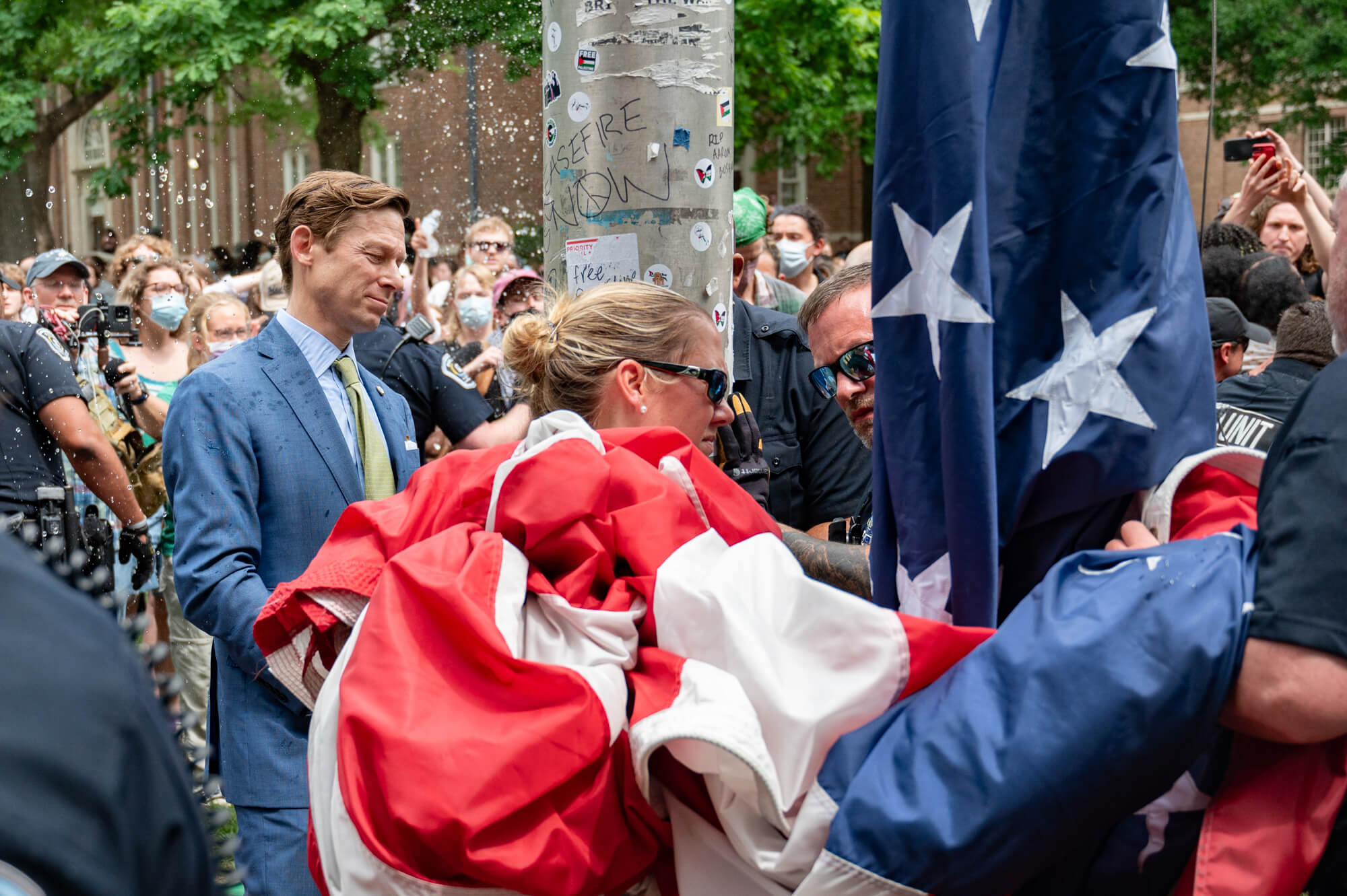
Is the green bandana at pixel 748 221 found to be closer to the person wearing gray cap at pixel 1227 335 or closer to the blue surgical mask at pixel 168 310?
the person wearing gray cap at pixel 1227 335

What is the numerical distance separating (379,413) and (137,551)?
286 centimetres

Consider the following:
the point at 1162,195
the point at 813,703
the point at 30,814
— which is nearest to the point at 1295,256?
the point at 1162,195

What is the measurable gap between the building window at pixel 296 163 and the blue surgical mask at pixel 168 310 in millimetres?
25375

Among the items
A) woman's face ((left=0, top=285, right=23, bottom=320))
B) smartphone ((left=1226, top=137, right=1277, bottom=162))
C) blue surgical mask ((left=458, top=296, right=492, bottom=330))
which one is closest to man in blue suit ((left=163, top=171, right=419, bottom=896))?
smartphone ((left=1226, top=137, right=1277, bottom=162))

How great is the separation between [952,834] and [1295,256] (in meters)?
7.19

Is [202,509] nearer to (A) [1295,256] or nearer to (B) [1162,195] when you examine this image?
(B) [1162,195]

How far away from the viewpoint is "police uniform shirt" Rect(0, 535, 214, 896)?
80 centimetres

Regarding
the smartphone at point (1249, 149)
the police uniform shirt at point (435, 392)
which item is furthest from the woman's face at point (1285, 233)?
the police uniform shirt at point (435, 392)

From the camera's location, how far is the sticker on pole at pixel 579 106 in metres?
2.95

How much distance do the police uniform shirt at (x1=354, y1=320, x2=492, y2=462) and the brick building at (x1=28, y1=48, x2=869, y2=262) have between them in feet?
48.7

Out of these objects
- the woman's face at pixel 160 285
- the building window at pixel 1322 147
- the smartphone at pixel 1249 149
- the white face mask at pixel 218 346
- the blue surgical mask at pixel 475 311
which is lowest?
the white face mask at pixel 218 346

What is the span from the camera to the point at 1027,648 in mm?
1539

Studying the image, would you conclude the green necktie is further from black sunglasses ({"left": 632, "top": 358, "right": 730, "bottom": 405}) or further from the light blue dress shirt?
black sunglasses ({"left": 632, "top": 358, "right": 730, "bottom": 405})

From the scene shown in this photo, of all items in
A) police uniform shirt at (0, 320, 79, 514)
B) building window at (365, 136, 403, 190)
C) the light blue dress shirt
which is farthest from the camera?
building window at (365, 136, 403, 190)
